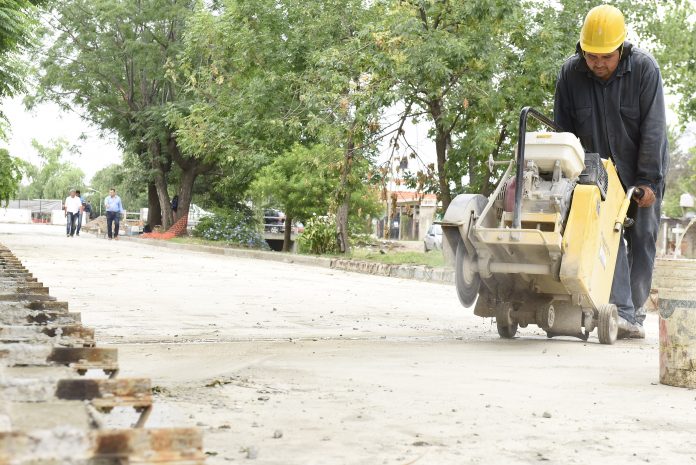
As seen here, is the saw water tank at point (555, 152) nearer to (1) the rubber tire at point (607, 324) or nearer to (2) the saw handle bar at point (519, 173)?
(2) the saw handle bar at point (519, 173)

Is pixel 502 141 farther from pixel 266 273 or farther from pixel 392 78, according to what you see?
pixel 266 273

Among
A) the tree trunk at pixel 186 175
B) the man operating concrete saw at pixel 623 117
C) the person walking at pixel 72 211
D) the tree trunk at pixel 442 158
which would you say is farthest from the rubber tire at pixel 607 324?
the tree trunk at pixel 186 175

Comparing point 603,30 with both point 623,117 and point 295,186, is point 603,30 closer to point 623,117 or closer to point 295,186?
point 623,117

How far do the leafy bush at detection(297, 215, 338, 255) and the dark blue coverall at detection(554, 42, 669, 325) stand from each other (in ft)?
55.7

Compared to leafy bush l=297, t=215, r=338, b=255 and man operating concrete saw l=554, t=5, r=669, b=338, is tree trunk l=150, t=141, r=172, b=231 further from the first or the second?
man operating concrete saw l=554, t=5, r=669, b=338

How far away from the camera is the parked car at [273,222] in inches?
1526

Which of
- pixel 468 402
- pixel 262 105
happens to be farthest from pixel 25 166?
pixel 468 402

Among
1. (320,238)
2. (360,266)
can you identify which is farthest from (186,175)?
(360,266)

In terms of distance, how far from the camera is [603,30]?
7.20 m

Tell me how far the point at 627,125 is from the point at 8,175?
30472 millimetres

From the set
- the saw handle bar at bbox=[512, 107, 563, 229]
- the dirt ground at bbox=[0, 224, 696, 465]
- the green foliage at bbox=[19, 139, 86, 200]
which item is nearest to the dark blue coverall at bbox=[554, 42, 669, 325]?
the dirt ground at bbox=[0, 224, 696, 465]

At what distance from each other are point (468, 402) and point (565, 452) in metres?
1.07

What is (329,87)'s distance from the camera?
22.3 metres

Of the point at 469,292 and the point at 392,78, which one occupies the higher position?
the point at 392,78
